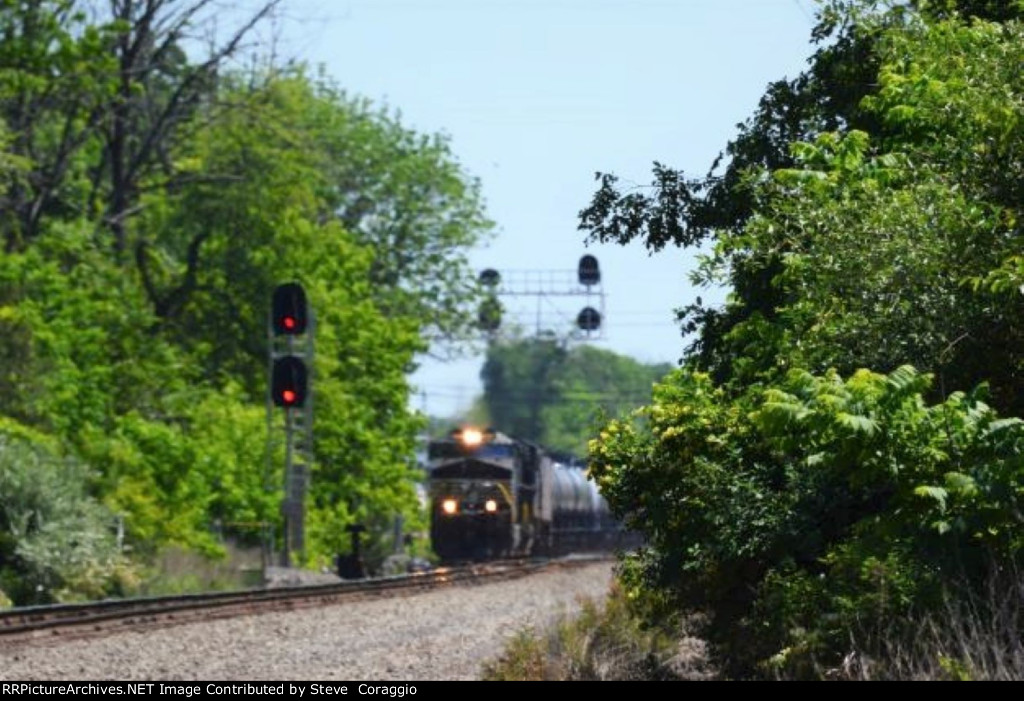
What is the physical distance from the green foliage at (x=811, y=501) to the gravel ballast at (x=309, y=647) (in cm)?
249

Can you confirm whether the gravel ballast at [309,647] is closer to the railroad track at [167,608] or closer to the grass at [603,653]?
the railroad track at [167,608]

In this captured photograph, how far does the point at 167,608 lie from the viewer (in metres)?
28.3

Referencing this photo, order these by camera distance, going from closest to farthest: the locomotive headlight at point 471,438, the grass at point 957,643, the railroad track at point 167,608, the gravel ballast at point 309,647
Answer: the grass at point 957,643, the gravel ballast at point 309,647, the railroad track at point 167,608, the locomotive headlight at point 471,438

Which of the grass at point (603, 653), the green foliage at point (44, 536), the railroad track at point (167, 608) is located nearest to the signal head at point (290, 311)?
the railroad track at point (167, 608)

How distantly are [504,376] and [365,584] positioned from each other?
5000 inches

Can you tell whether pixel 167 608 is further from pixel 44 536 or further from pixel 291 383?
pixel 291 383

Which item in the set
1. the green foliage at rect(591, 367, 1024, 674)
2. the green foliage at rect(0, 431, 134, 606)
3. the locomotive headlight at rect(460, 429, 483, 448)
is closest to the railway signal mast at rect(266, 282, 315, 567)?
the green foliage at rect(0, 431, 134, 606)

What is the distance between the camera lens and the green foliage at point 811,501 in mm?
15008

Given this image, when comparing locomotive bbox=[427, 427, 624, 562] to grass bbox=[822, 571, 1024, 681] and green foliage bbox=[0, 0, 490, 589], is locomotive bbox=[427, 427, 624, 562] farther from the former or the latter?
grass bbox=[822, 571, 1024, 681]

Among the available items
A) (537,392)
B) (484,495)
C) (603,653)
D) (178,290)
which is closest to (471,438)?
(484,495)

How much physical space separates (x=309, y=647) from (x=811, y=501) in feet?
25.0

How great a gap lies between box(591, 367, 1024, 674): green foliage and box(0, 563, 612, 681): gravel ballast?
2491mm

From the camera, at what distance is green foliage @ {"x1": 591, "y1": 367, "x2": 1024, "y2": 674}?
15008 millimetres

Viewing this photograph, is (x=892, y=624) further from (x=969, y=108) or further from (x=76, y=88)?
(x=76, y=88)
